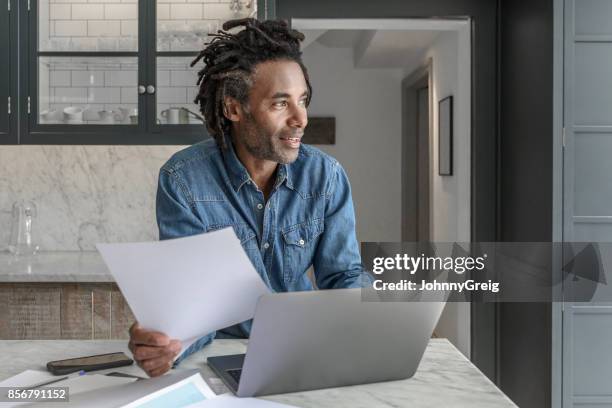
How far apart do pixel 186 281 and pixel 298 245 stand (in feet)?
2.21

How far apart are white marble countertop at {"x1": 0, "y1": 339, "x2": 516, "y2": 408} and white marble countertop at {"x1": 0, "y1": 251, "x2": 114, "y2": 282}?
1118mm

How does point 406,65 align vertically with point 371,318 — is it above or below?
above

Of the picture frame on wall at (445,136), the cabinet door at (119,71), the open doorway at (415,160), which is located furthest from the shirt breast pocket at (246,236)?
the open doorway at (415,160)

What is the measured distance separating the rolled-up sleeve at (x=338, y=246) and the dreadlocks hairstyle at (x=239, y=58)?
0.98 feet

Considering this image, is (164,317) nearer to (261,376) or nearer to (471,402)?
(261,376)

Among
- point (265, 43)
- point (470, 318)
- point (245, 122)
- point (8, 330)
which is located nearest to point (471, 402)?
point (245, 122)

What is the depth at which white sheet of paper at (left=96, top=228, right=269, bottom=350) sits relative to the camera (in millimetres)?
909

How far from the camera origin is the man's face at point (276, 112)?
1566 millimetres

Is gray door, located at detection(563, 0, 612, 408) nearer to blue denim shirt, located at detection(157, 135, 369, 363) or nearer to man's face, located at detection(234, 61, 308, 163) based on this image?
blue denim shirt, located at detection(157, 135, 369, 363)

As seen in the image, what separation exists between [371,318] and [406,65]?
5283mm

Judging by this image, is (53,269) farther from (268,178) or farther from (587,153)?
(587,153)

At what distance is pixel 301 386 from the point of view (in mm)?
1047

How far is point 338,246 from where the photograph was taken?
5.30 feet

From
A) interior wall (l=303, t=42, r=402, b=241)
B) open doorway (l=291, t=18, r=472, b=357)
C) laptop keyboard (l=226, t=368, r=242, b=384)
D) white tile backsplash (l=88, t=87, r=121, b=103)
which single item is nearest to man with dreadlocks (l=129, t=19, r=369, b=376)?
laptop keyboard (l=226, t=368, r=242, b=384)
